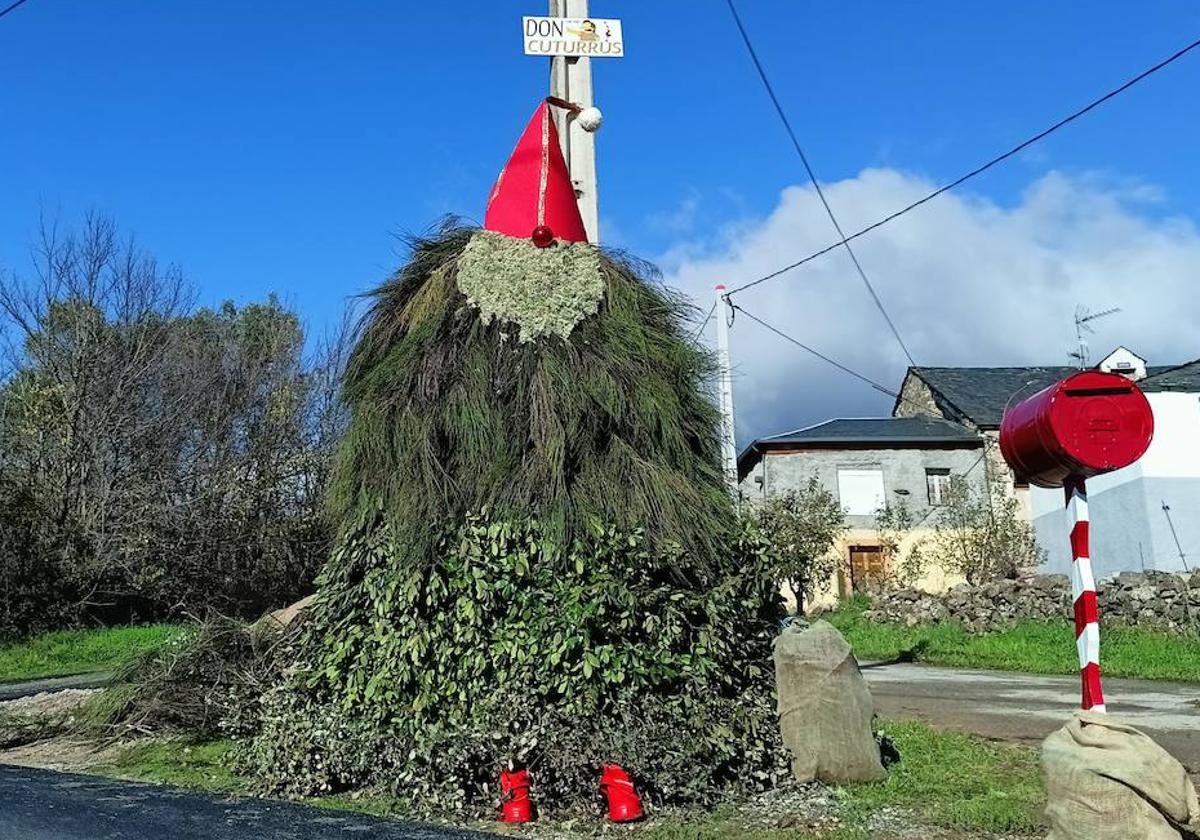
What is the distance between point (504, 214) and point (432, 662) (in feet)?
10.2

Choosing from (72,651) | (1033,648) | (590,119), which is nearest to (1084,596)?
(590,119)

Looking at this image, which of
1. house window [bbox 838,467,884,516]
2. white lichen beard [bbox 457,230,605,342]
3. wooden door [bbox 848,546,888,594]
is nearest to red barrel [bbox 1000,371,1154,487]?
white lichen beard [bbox 457,230,605,342]

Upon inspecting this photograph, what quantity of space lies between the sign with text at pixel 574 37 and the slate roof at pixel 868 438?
79.5 feet

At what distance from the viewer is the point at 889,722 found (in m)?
8.40

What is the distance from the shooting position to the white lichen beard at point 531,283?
662cm

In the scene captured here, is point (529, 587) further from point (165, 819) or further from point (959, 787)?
point (959, 787)

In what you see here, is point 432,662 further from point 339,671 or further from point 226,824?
point 226,824

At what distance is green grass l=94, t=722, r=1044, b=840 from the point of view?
5.01 meters

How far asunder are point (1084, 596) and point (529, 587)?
2.92 metres

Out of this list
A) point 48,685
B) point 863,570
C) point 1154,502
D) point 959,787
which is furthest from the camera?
point 863,570

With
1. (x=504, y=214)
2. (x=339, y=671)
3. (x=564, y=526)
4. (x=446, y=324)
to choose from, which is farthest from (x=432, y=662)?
(x=504, y=214)

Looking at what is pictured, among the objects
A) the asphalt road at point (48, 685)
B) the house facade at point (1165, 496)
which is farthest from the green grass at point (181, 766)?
the house facade at point (1165, 496)

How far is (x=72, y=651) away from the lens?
59.7 feet

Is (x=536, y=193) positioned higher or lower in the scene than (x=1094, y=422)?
higher
